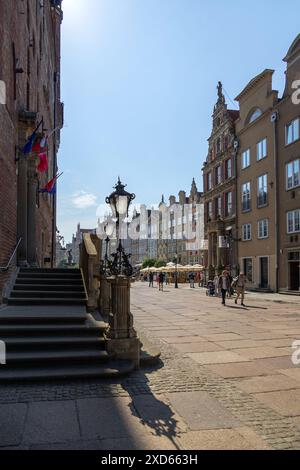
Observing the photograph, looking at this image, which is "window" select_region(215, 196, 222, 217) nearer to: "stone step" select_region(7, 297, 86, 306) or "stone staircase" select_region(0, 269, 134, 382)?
"stone step" select_region(7, 297, 86, 306)

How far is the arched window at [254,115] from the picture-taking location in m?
37.2

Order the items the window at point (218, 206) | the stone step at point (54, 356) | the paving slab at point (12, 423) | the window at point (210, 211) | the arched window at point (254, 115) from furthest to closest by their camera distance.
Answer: the window at point (210, 211), the window at point (218, 206), the arched window at point (254, 115), the stone step at point (54, 356), the paving slab at point (12, 423)

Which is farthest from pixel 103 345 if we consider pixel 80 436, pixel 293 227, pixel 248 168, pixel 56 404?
pixel 248 168

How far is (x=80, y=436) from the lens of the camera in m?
4.64

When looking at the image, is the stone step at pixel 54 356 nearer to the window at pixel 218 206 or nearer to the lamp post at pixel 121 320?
the lamp post at pixel 121 320

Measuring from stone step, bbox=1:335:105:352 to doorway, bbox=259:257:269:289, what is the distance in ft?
95.3

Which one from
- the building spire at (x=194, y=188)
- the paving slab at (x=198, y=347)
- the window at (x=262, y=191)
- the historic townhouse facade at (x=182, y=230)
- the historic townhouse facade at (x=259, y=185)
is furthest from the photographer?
the building spire at (x=194, y=188)

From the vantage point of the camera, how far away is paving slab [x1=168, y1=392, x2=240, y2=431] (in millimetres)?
5074

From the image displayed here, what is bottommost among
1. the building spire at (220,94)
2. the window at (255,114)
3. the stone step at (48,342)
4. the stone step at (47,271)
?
the stone step at (48,342)

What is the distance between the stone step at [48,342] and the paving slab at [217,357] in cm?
204

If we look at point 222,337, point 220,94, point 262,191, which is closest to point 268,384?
point 222,337

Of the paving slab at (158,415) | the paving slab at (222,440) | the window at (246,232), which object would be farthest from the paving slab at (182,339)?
the window at (246,232)

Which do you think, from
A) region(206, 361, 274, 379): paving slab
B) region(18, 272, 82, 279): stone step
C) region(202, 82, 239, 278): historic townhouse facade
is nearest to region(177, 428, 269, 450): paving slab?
region(206, 361, 274, 379): paving slab
